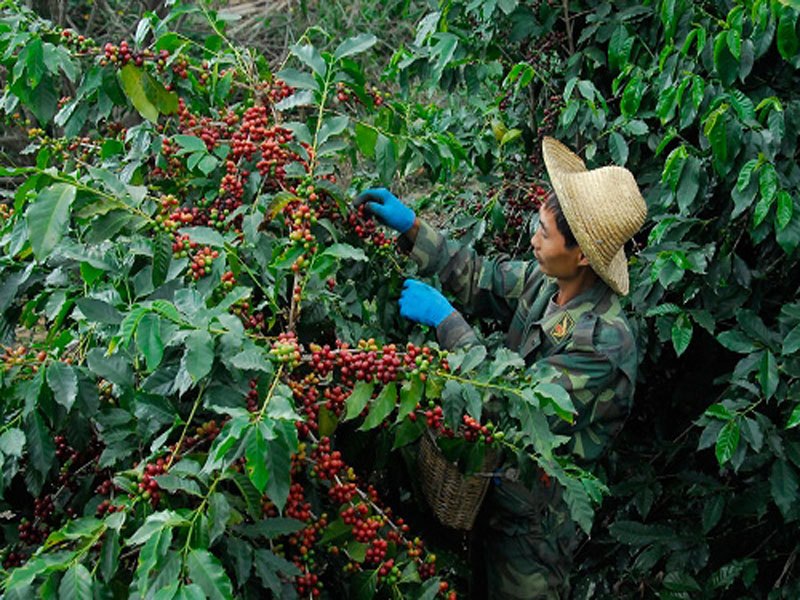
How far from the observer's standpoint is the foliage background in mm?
2619

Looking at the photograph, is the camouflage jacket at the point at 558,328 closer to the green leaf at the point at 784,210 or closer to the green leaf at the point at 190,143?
the green leaf at the point at 784,210

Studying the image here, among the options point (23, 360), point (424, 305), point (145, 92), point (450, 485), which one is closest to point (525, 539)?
point (450, 485)

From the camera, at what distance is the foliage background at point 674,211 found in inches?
103

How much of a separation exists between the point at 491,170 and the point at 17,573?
95.1 inches

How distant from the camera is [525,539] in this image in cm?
262

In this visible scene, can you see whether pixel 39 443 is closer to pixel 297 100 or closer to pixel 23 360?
pixel 23 360

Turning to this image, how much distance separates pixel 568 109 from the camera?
2943 millimetres

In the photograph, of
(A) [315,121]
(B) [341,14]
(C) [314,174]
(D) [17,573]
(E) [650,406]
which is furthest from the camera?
(B) [341,14]

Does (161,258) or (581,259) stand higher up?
(161,258)

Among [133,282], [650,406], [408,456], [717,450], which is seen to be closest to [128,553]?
[133,282]

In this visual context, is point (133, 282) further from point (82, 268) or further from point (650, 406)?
point (650, 406)

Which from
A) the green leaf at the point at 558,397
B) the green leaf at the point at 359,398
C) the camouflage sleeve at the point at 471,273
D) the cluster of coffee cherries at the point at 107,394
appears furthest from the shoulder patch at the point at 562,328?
the cluster of coffee cherries at the point at 107,394

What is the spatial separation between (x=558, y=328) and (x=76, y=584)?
1.45m

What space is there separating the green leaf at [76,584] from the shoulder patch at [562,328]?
142cm
